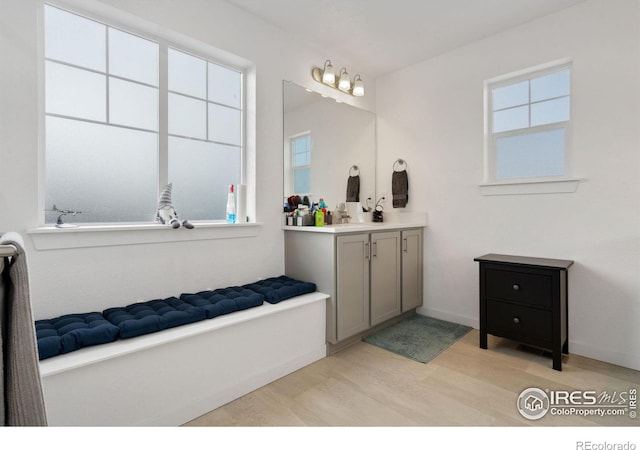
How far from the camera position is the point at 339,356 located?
260 centimetres

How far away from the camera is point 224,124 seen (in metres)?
2.71

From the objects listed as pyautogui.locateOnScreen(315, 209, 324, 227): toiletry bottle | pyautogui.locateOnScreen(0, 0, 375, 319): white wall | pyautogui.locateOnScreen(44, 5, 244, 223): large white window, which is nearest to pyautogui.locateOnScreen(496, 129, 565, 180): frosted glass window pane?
pyautogui.locateOnScreen(315, 209, 324, 227): toiletry bottle

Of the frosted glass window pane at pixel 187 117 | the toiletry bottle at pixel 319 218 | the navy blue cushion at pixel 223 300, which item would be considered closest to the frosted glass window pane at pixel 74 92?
the frosted glass window pane at pixel 187 117

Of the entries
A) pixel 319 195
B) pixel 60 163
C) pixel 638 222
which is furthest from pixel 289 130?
pixel 638 222

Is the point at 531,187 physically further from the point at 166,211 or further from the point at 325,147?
the point at 166,211

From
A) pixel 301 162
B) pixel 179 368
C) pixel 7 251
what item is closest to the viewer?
pixel 7 251

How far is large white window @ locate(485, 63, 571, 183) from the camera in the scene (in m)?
2.70

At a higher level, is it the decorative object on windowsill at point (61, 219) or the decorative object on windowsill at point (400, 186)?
the decorative object on windowsill at point (400, 186)

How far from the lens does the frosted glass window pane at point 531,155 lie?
272cm

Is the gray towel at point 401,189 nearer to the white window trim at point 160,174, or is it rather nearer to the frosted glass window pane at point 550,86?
the frosted glass window pane at point 550,86

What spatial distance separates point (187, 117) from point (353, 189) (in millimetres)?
1863

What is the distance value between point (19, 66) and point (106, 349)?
5.18ft

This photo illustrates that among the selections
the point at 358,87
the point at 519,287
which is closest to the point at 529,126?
the point at 519,287
